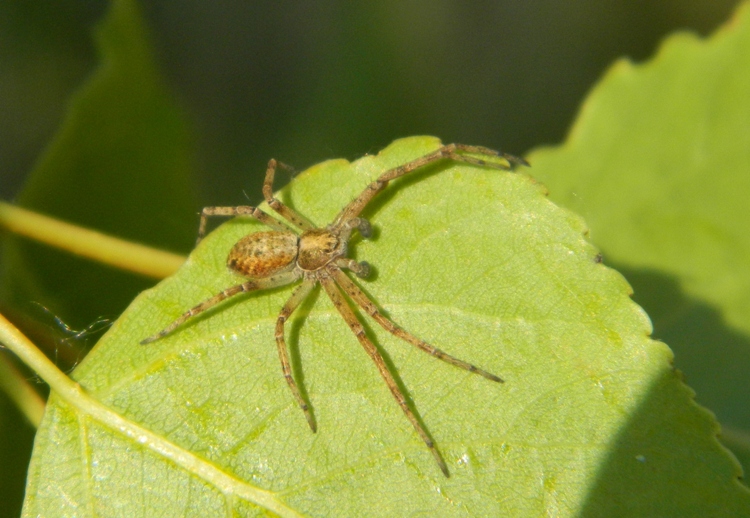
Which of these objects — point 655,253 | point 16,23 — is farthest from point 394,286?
point 16,23

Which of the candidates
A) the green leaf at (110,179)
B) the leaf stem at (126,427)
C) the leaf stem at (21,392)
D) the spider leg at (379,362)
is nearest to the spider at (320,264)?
the spider leg at (379,362)

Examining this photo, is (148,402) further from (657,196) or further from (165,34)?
(165,34)

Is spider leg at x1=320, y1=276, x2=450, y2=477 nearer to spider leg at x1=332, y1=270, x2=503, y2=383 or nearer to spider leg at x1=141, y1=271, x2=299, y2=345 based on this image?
spider leg at x1=332, y1=270, x2=503, y2=383

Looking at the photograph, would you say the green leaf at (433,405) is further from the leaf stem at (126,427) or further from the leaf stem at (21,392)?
the leaf stem at (21,392)

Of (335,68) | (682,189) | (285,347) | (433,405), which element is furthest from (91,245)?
(335,68)

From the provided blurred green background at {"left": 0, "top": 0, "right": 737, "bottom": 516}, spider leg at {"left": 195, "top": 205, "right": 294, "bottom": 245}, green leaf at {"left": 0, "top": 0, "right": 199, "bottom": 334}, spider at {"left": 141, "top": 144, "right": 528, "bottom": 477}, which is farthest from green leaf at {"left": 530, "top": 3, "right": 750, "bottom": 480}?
green leaf at {"left": 0, "top": 0, "right": 199, "bottom": 334}

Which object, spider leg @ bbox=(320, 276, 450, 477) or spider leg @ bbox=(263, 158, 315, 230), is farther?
spider leg @ bbox=(263, 158, 315, 230)

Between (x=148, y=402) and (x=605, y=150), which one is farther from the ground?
(x=605, y=150)

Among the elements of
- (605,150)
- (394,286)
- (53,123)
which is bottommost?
(53,123)
